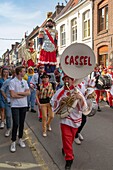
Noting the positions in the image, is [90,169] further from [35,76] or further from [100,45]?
[100,45]

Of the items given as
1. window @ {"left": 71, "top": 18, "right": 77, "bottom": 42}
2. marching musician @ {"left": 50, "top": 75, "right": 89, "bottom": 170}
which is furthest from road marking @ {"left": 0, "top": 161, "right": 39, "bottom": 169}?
window @ {"left": 71, "top": 18, "right": 77, "bottom": 42}

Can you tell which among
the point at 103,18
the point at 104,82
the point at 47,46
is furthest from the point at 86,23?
the point at 47,46

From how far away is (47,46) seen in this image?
7785 millimetres

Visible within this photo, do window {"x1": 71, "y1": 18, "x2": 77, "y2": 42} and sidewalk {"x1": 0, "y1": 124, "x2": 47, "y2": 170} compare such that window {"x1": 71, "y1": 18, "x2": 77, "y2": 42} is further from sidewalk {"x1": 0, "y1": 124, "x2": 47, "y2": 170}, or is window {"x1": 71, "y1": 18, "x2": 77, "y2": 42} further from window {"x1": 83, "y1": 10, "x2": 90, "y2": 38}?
sidewalk {"x1": 0, "y1": 124, "x2": 47, "y2": 170}

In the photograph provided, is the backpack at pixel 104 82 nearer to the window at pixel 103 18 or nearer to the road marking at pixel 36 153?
the road marking at pixel 36 153

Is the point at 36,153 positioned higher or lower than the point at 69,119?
lower

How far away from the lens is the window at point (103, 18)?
17.1 metres

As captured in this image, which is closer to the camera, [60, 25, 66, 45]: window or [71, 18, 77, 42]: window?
[71, 18, 77, 42]: window

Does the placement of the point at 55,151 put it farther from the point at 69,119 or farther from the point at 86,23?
the point at 86,23

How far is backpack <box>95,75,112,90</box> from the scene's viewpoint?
849 cm

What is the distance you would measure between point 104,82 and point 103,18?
1030cm

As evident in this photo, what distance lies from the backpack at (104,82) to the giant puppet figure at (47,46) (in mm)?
2013

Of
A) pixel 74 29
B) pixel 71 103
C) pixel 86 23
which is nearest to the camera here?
pixel 71 103

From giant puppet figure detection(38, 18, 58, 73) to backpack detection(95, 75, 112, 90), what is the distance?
2013 mm
